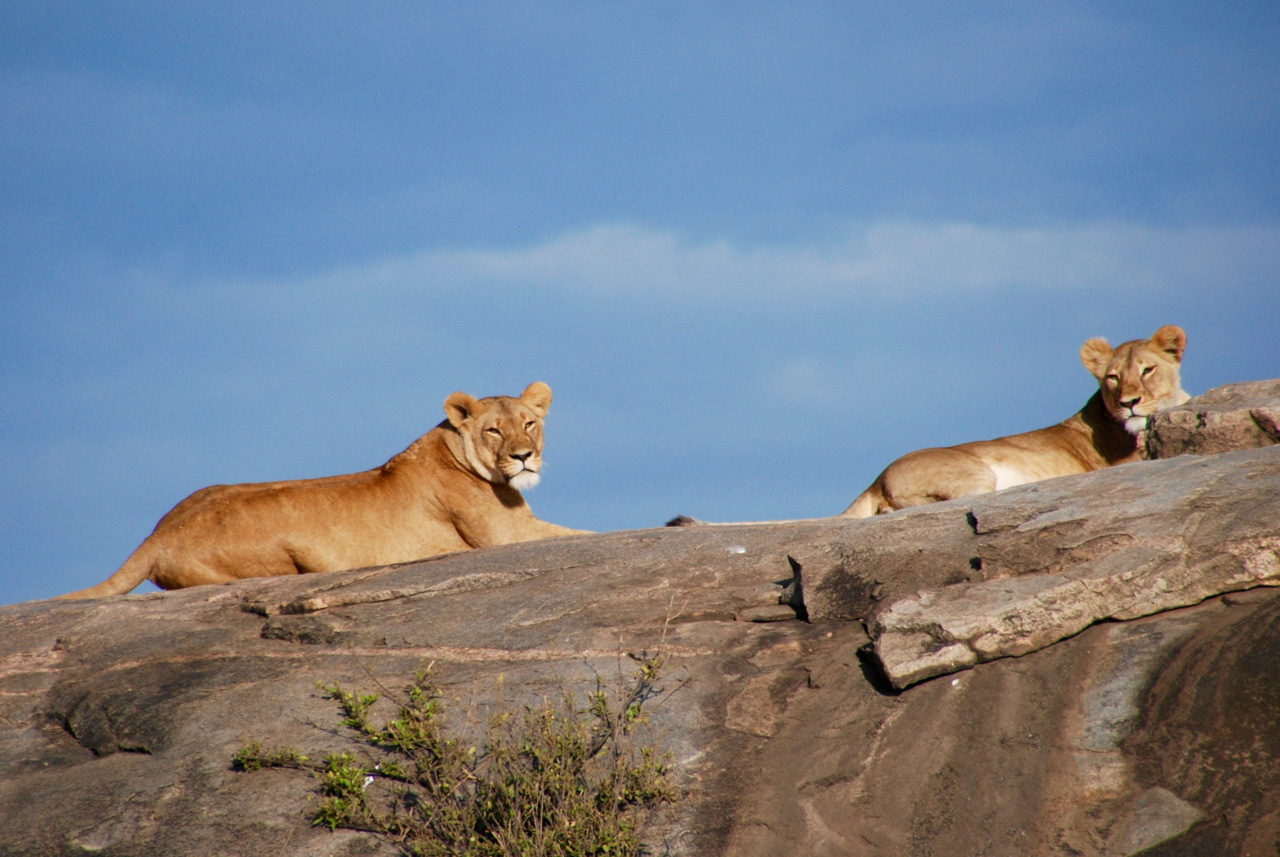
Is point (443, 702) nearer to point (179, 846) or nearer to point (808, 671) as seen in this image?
point (179, 846)

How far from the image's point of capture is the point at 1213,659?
18.0 ft

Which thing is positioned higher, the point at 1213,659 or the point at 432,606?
the point at 432,606

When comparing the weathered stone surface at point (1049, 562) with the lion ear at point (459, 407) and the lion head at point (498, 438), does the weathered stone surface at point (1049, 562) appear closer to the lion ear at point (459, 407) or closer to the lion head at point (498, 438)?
the lion head at point (498, 438)

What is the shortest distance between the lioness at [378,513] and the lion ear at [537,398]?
1cm

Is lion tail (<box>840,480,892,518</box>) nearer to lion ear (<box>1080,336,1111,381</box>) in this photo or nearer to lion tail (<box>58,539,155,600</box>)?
lion ear (<box>1080,336,1111,381</box>)

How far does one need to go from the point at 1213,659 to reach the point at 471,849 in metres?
3.64

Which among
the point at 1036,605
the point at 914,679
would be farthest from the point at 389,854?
the point at 1036,605

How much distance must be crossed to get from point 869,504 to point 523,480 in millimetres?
3725

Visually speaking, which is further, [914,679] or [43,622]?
[43,622]

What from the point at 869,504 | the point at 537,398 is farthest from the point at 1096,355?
the point at 537,398

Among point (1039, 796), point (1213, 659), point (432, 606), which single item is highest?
point (432, 606)

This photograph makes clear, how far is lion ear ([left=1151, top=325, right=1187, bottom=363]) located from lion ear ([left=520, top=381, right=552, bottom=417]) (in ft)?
20.3

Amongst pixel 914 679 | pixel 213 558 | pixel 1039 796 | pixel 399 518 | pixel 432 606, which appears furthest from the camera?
pixel 399 518

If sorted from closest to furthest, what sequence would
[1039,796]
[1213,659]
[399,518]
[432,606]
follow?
[1039,796] < [1213,659] < [432,606] < [399,518]
